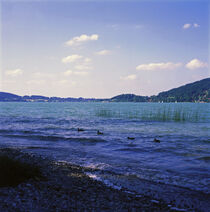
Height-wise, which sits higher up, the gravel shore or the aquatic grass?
the aquatic grass

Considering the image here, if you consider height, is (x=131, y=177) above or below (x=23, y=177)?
below

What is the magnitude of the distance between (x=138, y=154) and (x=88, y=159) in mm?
3357

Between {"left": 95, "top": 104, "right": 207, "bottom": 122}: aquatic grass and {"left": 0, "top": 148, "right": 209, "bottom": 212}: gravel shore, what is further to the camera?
{"left": 95, "top": 104, "right": 207, "bottom": 122}: aquatic grass

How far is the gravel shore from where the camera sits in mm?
5145

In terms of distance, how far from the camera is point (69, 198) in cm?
571

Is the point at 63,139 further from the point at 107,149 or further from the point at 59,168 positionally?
the point at 59,168

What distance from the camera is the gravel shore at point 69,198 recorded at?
5145mm

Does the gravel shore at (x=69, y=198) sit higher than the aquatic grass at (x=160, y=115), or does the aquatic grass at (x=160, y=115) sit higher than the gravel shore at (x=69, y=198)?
the aquatic grass at (x=160, y=115)

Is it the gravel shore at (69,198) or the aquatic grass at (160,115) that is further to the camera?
the aquatic grass at (160,115)

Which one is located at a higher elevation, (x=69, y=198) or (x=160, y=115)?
(x=160, y=115)

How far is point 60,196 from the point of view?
582 centimetres

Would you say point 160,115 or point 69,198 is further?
point 160,115

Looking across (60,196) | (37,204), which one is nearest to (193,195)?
(60,196)

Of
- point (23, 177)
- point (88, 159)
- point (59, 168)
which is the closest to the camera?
point (23, 177)
